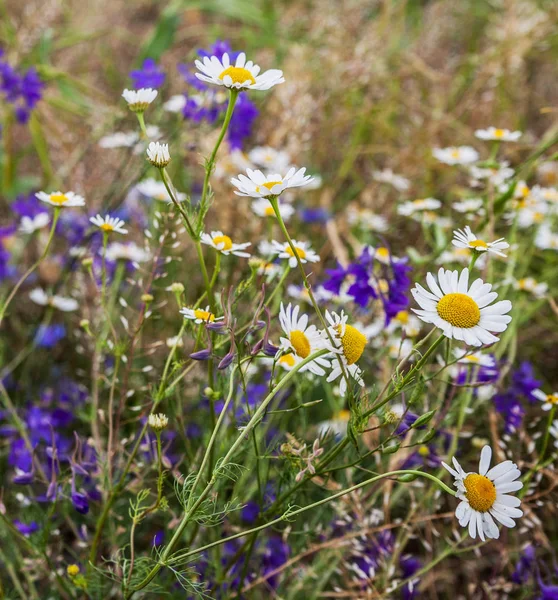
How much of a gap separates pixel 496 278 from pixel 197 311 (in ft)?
2.58

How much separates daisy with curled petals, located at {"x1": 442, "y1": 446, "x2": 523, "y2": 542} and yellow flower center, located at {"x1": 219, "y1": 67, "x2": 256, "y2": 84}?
1.38 feet

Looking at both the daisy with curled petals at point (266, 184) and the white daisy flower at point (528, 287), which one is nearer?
the daisy with curled petals at point (266, 184)

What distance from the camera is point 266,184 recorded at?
2.05 ft

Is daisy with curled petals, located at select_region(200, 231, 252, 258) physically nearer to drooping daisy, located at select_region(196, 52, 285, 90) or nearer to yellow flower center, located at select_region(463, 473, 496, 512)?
drooping daisy, located at select_region(196, 52, 285, 90)

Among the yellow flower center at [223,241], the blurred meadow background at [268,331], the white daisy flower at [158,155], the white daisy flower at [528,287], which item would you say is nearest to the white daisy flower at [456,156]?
the blurred meadow background at [268,331]

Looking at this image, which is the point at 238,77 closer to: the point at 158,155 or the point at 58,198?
the point at 158,155

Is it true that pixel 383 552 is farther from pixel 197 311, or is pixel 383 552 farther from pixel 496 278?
pixel 496 278

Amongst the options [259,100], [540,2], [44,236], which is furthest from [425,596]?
[540,2]

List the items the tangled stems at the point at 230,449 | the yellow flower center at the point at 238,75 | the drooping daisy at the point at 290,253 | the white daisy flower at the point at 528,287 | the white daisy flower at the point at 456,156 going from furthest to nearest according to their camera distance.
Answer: the white daisy flower at the point at 456,156
the white daisy flower at the point at 528,287
the drooping daisy at the point at 290,253
the yellow flower center at the point at 238,75
the tangled stems at the point at 230,449

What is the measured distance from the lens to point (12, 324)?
5.00ft

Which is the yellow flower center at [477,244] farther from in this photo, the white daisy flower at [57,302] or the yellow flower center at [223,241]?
the white daisy flower at [57,302]

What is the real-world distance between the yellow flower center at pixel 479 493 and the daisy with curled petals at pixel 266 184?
12.2 inches

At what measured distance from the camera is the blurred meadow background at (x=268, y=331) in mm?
742

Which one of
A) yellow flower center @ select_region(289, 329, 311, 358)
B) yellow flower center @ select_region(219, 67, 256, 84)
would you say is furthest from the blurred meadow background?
yellow flower center @ select_region(219, 67, 256, 84)
